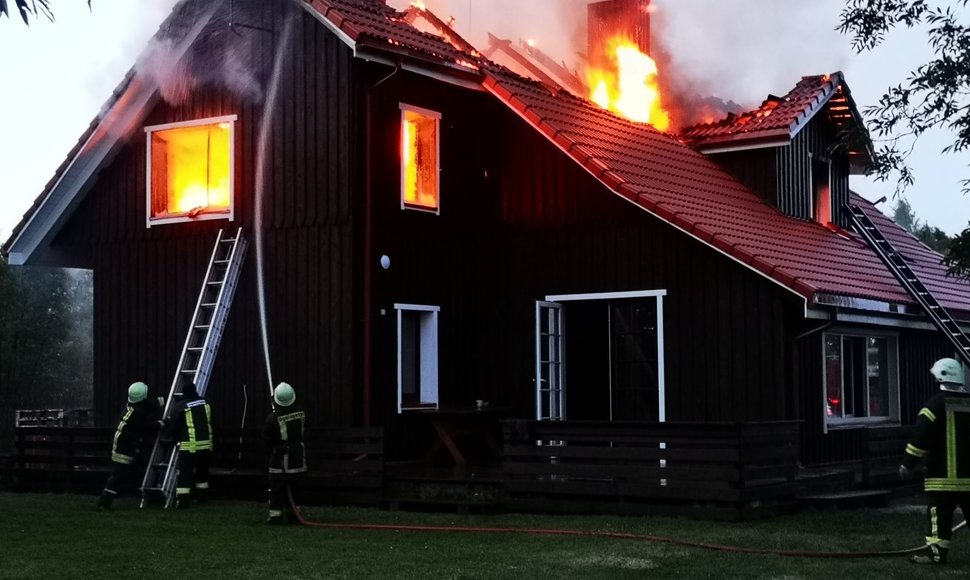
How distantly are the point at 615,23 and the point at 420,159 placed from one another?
9.65 m

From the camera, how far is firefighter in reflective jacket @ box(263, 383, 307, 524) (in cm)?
1485

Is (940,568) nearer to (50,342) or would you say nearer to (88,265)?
(88,265)

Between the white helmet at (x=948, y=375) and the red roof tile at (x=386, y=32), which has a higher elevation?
the red roof tile at (x=386, y=32)

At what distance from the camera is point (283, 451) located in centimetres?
1504

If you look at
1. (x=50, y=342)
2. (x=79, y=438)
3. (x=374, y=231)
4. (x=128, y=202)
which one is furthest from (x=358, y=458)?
(x=50, y=342)

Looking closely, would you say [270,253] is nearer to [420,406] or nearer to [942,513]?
[420,406]

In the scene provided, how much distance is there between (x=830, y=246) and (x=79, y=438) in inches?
448

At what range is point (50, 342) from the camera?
38.9 metres

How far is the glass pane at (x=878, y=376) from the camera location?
20953 millimetres

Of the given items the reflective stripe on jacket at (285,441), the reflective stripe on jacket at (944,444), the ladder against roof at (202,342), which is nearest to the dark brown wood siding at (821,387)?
the reflective stripe on jacket at (944,444)

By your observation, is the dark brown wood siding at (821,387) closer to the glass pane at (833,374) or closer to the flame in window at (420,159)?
the glass pane at (833,374)

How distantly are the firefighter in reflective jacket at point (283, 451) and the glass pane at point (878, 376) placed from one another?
9.73 meters

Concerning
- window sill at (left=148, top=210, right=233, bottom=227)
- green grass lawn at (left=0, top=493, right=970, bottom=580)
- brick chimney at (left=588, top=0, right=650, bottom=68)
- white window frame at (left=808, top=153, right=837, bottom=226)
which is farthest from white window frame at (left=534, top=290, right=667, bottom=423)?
brick chimney at (left=588, top=0, right=650, bottom=68)

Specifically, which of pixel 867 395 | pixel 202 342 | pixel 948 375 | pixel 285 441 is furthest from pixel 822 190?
pixel 285 441
